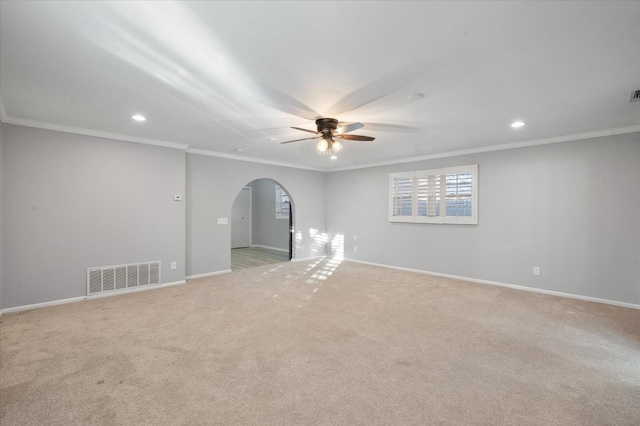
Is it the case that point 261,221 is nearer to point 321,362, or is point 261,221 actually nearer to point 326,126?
point 326,126

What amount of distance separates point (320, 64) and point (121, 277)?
454cm

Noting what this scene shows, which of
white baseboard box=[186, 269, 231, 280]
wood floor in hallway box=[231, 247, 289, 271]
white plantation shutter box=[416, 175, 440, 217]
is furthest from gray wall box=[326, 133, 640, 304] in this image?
white baseboard box=[186, 269, 231, 280]

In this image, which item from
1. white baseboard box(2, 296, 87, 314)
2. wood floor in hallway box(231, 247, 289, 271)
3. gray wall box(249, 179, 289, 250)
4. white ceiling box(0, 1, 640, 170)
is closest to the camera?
white ceiling box(0, 1, 640, 170)

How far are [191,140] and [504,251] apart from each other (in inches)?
229

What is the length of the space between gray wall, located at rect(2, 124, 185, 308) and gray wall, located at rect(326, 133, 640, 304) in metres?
5.00

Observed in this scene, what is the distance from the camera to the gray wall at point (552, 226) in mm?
4152

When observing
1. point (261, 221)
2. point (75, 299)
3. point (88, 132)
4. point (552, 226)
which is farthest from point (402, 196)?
point (75, 299)

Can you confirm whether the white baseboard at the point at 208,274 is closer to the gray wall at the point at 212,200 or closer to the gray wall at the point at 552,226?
the gray wall at the point at 212,200

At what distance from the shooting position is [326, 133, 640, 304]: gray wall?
163 inches

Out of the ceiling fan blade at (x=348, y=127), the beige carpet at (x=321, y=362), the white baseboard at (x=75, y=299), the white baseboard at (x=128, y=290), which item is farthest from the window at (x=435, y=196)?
the white baseboard at (x=75, y=299)

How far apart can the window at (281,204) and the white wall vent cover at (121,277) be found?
4.85m

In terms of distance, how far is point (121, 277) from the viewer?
15.4 ft

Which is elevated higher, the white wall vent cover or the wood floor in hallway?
the white wall vent cover

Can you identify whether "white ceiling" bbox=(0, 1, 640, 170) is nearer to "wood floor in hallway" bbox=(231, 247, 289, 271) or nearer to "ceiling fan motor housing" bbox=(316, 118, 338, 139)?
"ceiling fan motor housing" bbox=(316, 118, 338, 139)
